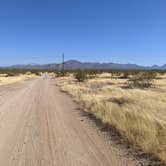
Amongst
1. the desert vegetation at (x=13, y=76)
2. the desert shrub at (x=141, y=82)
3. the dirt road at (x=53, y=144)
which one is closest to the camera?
the dirt road at (x=53, y=144)

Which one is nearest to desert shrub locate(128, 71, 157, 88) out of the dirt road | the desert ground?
the desert ground

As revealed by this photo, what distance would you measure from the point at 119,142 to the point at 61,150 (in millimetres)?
1853

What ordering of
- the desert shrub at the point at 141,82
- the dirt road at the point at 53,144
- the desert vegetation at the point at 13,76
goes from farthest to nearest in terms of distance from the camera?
the desert vegetation at the point at 13,76 < the desert shrub at the point at 141,82 < the dirt road at the point at 53,144

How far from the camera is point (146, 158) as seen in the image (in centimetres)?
631

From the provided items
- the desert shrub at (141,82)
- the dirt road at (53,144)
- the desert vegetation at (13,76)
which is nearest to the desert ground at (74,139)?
the dirt road at (53,144)

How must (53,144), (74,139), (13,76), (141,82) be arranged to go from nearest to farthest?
(53,144), (74,139), (141,82), (13,76)

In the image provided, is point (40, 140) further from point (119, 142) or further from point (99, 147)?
point (119, 142)

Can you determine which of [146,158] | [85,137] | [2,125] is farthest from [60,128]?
[146,158]

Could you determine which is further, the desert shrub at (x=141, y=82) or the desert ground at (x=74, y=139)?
the desert shrub at (x=141, y=82)

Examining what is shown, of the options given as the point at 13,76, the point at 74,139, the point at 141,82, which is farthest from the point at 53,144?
the point at 13,76

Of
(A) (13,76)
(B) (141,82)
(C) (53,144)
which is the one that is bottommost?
(A) (13,76)

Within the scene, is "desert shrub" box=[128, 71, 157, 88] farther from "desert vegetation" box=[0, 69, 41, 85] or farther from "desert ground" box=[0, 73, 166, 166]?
"desert vegetation" box=[0, 69, 41, 85]

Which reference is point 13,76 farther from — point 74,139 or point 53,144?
point 53,144

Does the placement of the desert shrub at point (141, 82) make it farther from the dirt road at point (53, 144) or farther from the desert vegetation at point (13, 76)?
the dirt road at point (53, 144)
